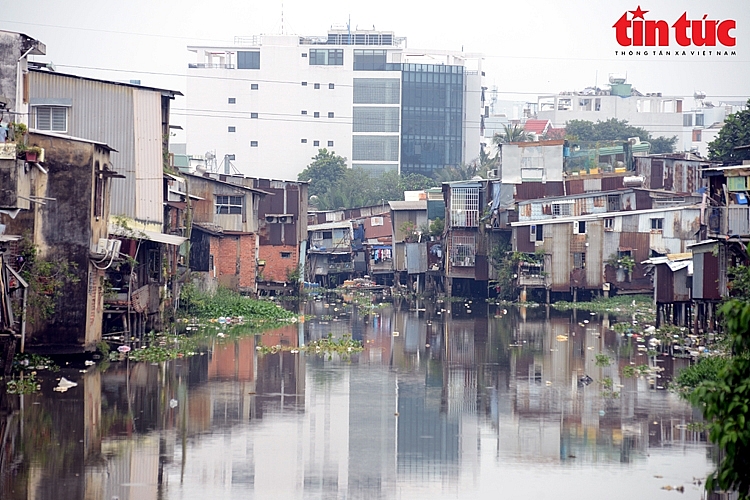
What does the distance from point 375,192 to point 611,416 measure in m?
64.9

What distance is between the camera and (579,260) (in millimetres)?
46938

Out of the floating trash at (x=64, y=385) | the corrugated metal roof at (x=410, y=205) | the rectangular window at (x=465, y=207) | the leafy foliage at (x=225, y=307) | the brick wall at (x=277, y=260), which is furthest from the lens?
the corrugated metal roof at (x=410, y=205)

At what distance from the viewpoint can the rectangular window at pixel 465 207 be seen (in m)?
52.2

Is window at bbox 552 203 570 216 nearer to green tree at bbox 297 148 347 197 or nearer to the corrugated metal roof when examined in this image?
the corrugated metal roof

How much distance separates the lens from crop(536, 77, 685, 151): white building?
103 m

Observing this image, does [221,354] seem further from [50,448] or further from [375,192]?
[375,192]

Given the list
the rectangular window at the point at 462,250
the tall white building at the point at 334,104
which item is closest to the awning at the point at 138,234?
the rectangular window at the point at 462,250

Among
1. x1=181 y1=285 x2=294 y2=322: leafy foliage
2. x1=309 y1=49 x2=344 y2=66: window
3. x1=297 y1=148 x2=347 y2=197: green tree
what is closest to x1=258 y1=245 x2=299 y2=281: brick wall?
x1=181 y1=285 x2=294 y2=322: leafy foliage

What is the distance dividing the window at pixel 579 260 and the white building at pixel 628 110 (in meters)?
56.9

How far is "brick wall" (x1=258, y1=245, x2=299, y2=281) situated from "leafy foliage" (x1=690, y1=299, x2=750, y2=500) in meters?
42.5

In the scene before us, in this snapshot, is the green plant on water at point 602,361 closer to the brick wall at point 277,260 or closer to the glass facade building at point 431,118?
the brick wall at point 277,260

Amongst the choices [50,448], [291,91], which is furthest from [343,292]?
[291,91]

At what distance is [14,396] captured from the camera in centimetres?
1853

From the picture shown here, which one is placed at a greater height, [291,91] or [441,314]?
[291,91]
